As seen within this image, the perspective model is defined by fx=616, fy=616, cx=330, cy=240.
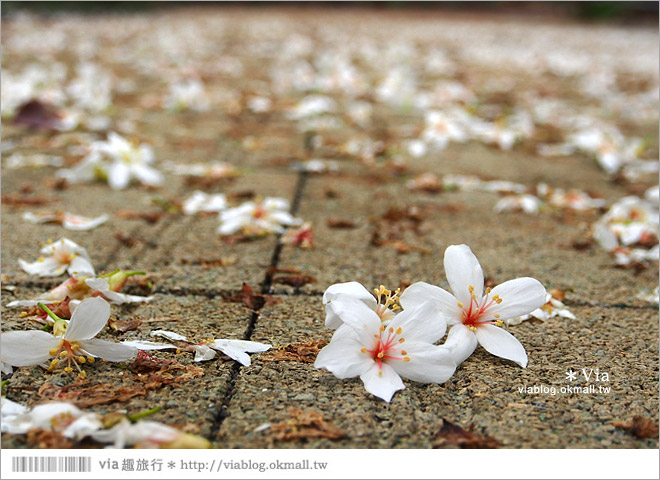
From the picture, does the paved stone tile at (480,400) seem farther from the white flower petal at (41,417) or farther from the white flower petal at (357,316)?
the white flower petal at (41,417)

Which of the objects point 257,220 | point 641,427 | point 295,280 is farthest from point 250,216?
point 641,427

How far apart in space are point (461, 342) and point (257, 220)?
3.17 feet

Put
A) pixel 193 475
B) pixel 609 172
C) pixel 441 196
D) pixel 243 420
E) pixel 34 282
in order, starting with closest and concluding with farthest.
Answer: pixel 193 475, pixel 243 420, pixel 34 282, pixel 441 196, pixel 609 172

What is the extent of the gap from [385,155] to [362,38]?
595 centimetres

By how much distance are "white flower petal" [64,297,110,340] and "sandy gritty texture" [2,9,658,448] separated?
0.08 metres

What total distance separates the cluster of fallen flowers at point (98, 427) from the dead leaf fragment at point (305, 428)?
113 mm

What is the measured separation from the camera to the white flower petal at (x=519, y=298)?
45.9 inches

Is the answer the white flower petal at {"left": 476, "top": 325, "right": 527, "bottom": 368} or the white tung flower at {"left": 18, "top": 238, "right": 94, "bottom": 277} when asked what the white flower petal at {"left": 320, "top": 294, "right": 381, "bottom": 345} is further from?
the white tung flower at {"left": 18, "top": 238, "right": 94, "bottom": 277}

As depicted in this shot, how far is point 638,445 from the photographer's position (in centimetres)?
96

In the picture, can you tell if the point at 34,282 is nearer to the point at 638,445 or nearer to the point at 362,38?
the point at 638,445

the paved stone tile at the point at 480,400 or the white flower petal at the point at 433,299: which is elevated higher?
the white flower petal at the point at 433,299

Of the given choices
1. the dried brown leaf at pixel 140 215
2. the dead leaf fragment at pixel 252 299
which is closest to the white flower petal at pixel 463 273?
the dead leaf fragment at pixel 252 299

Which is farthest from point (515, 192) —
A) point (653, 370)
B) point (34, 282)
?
point (34, 282)

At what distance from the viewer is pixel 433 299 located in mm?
1137
